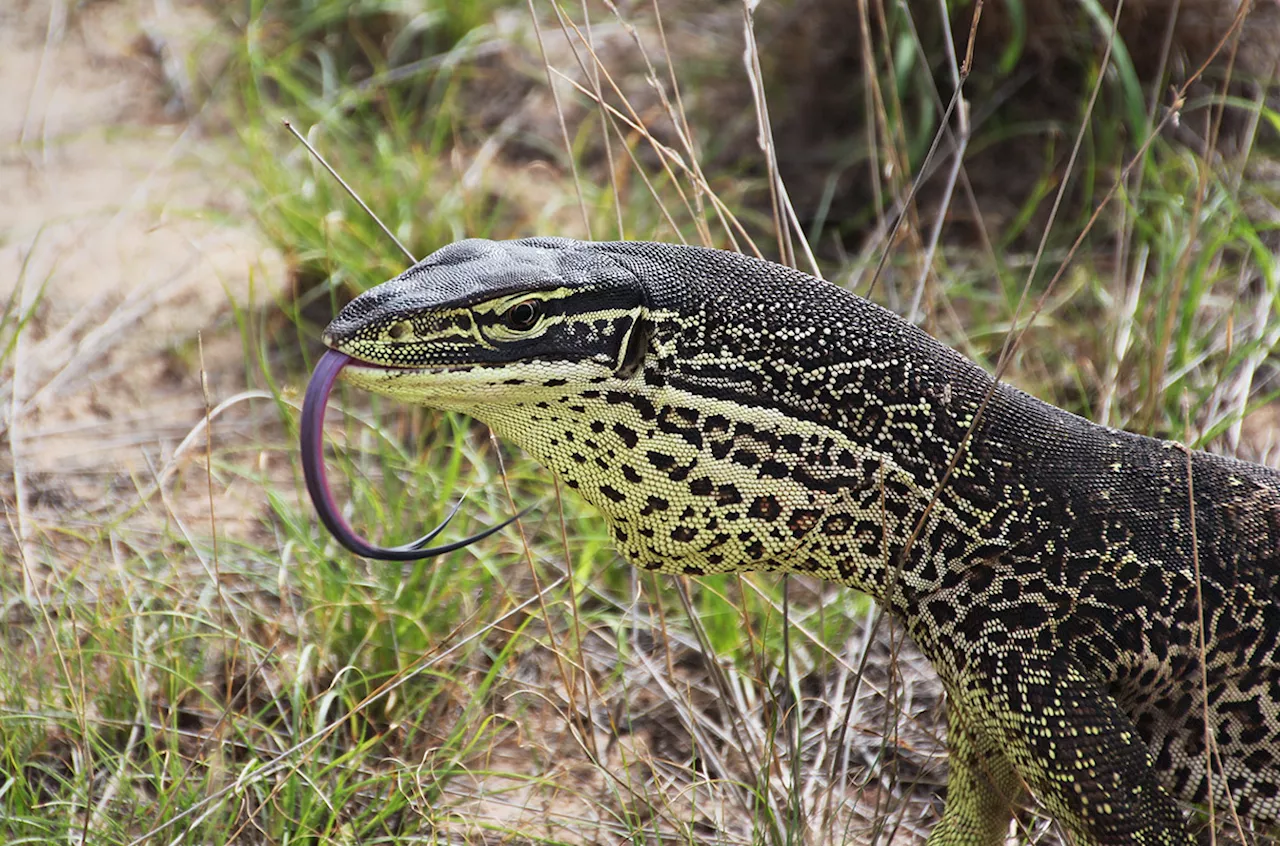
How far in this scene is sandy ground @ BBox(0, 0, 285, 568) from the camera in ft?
15.6

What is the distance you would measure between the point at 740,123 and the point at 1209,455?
391cm

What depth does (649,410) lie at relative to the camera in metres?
2.54

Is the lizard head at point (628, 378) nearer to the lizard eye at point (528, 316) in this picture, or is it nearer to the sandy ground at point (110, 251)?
the lizard eye at point (528, 316)

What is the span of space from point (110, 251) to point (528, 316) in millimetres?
3859

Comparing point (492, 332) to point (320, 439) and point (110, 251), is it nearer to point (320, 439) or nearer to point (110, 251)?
point (320, 439)

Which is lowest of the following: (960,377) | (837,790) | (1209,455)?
(837,790)

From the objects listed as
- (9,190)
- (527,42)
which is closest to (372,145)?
(527,42)

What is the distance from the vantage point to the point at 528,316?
97.3 inches

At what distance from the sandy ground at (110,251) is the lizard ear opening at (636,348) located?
2114mm

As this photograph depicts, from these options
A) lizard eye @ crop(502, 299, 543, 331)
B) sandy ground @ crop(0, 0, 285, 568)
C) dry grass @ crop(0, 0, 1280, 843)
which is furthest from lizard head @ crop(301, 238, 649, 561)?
sandy ground @ crop(0, 0, 285, 568)

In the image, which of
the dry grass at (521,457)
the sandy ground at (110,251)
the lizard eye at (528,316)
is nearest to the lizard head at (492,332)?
the lizard eye at (528,316)

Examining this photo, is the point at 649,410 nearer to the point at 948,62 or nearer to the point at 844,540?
the point at 844,540

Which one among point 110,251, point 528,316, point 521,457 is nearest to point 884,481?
point 528,316

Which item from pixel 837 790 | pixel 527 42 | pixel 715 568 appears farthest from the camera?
pixel 527 42
